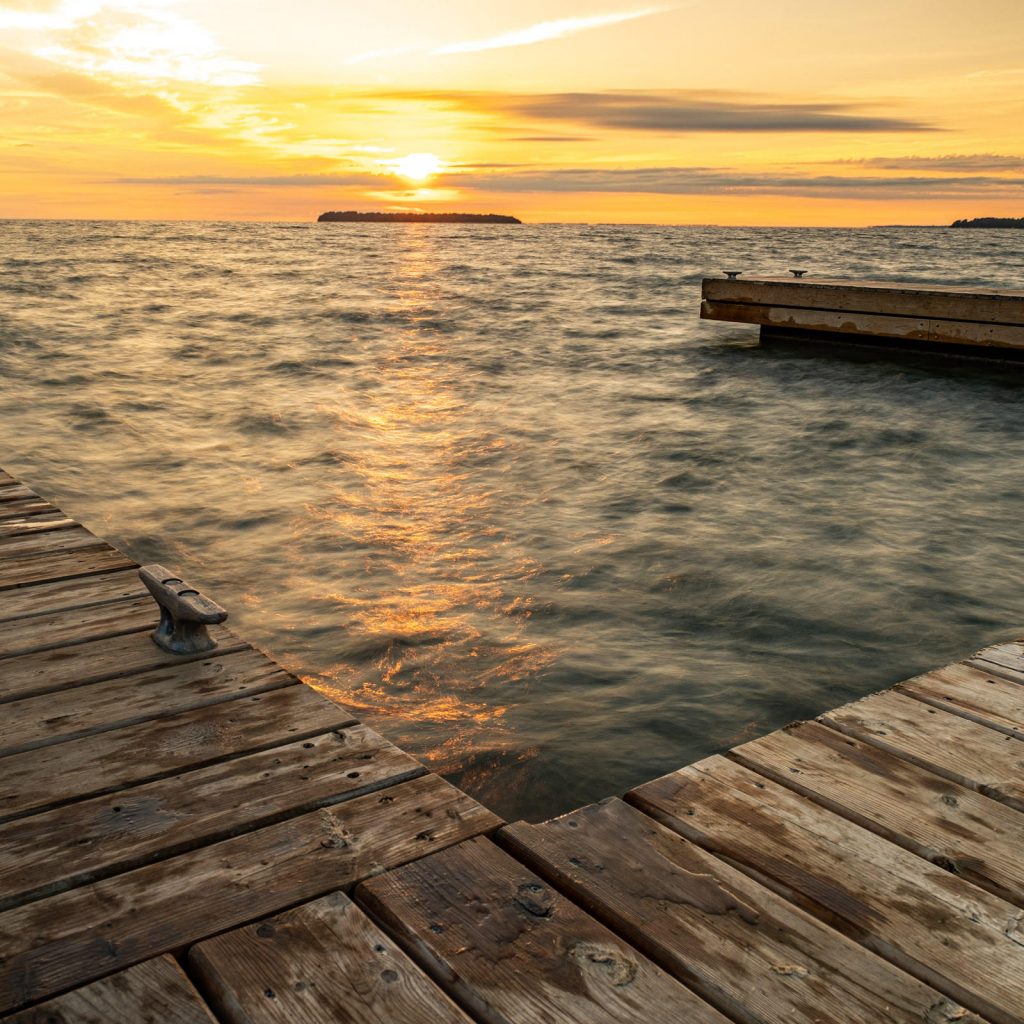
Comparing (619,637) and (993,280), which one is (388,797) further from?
(993,280)

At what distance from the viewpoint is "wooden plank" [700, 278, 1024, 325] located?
1440 centimetres

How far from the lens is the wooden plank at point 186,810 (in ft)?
7.52

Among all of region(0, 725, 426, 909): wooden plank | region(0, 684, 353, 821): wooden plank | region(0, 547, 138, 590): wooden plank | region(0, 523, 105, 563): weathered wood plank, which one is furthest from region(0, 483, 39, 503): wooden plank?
region(0, 725, 426, 909): wooden plank

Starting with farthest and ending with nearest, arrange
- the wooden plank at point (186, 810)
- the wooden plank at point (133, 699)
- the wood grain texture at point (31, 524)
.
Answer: the wood grain texture at point (31, 524)
the wooden plank at point (133, 699)
the wooden plank at point (186, 810)

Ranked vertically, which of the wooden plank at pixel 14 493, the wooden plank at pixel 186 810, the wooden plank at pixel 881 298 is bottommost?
the wooden plank at pixel 14 493

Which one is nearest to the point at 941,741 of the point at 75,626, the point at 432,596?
the point at 75,626

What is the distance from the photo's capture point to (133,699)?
315cm

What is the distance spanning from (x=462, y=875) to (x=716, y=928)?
0.57 meters

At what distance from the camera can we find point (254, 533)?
809 cm

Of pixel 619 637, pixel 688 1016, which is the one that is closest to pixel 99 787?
pixel 688 1016

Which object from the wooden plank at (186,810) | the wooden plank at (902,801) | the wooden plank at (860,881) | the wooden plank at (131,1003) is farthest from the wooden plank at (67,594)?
the wooden plank at (902,801)

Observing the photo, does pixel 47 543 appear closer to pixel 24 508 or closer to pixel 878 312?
pixel 24 508

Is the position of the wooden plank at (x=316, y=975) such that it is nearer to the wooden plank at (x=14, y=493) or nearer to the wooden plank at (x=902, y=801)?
the wooden plank at (x=902, y=801)

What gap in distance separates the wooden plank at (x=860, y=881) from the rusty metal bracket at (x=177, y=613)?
Result: 1641mm
